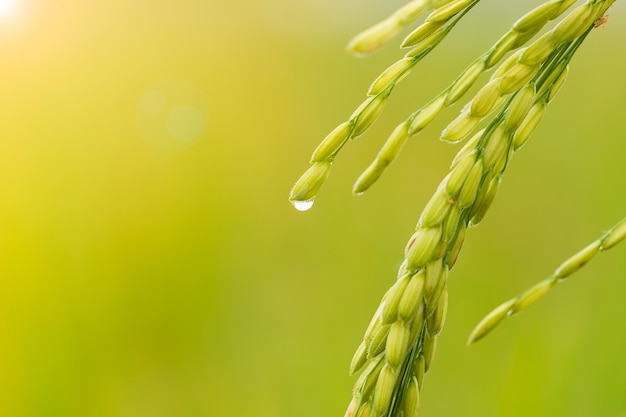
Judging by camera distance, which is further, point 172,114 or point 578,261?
point 172,114

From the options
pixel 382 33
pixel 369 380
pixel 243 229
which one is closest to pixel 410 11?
pixel 382 33

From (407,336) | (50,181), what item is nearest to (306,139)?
(50,181)

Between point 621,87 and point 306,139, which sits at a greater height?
point 306,139

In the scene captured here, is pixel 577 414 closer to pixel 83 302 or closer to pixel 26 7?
pixel 83 302

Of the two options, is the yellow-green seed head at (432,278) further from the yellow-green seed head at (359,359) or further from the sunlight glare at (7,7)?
the sunlight glare at (7,7)

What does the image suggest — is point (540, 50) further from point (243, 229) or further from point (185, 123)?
point (185, 123)

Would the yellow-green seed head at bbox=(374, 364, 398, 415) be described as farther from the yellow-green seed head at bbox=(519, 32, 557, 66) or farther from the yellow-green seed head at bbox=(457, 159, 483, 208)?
the yellow-green seed head at bbox=(519, 32, 557, 66)

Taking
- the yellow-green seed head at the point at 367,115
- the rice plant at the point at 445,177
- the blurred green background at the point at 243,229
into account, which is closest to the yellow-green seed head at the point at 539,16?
the rice plant at the point at 445,177
